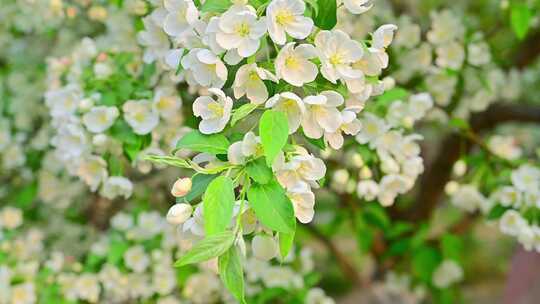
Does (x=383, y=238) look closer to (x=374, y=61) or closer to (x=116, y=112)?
(x=116, y=112)

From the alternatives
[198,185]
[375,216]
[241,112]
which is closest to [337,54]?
[241,112]

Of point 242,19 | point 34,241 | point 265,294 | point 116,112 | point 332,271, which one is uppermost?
point 242,19

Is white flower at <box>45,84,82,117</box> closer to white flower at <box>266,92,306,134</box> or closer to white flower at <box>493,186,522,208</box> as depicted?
white flower at <box>266,92,306,134</box>

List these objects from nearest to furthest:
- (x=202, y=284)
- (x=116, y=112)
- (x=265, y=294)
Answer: (x=116, y=112)
(x=265, y=294)
(x=202, y=284)

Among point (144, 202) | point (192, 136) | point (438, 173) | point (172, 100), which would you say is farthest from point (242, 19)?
point (438, 173)

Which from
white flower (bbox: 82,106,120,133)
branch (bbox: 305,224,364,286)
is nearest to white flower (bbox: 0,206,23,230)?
white flower (bbox: 82,106,120,133)

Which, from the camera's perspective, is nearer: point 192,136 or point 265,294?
point 192,136

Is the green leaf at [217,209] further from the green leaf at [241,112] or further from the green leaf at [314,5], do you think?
the green leaf at [314,5]
